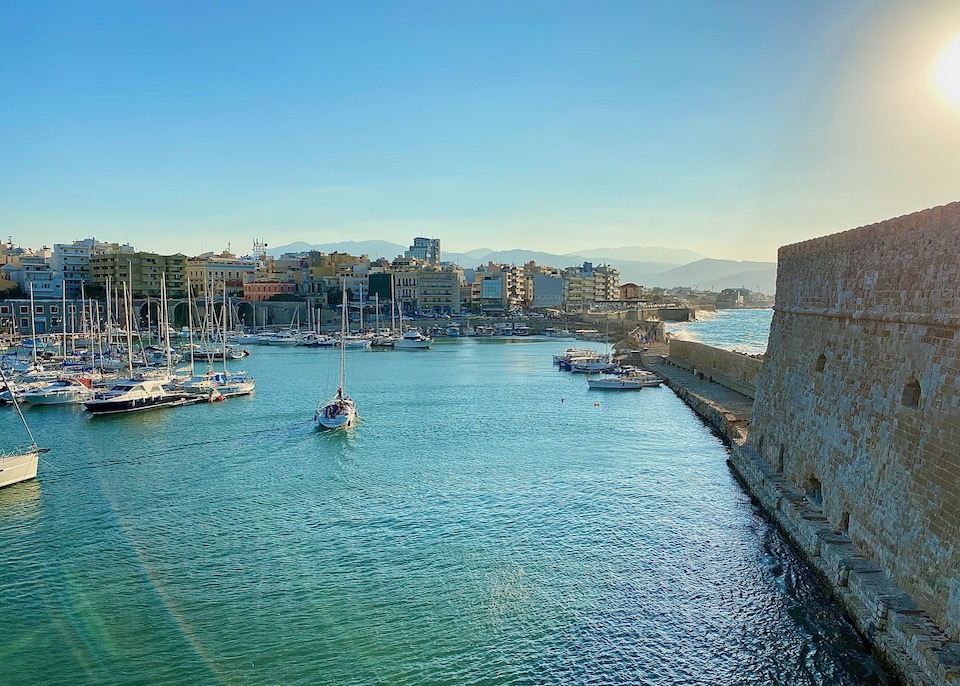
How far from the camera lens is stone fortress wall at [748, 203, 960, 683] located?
8383mm

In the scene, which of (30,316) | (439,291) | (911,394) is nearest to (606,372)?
(911,394)

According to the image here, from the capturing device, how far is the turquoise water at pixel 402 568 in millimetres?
9836

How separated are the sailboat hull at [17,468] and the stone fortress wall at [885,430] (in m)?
18.4

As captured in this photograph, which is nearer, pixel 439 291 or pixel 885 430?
pixel 885 430

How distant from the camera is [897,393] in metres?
10.1

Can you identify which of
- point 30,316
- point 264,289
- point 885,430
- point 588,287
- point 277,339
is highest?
point 588,287

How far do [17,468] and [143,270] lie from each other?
79.6 m

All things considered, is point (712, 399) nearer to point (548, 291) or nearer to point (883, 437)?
point (883, 437)

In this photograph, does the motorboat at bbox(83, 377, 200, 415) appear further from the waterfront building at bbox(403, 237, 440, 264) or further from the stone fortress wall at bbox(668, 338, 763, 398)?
the waterfront building at bbox(403, 237, 440, 264)

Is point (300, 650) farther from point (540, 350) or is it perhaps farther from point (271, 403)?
point (540, 350)

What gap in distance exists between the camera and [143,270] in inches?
3580

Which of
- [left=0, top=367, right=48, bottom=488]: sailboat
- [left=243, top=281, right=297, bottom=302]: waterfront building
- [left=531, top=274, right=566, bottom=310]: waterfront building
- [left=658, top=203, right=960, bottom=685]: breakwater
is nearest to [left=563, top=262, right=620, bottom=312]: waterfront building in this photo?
[left=531, top=274, right=566, bottom=310]: waterfront building

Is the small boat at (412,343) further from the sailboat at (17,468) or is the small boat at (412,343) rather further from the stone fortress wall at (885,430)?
the stone fortress wall at (885,430)

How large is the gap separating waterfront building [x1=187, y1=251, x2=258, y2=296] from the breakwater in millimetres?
91202
